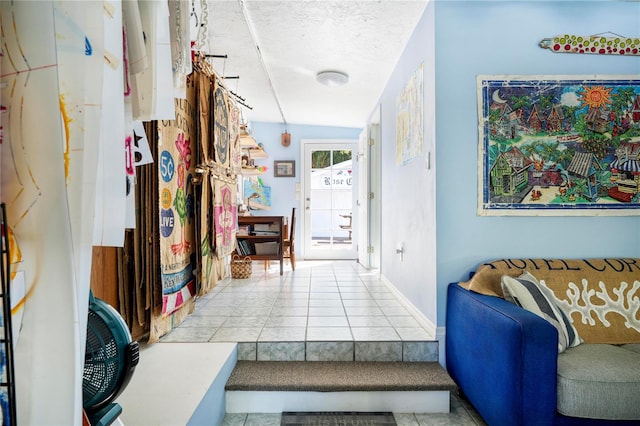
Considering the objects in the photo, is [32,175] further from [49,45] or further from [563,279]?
[563,279]

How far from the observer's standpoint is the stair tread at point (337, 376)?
1.66m

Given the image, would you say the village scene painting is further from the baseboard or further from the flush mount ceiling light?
the flush mount ceiling light

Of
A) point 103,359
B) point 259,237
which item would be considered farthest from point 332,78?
point 103,359

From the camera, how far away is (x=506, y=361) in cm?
133

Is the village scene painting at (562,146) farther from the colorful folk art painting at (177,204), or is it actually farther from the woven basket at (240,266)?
the woven basket at (240,266)

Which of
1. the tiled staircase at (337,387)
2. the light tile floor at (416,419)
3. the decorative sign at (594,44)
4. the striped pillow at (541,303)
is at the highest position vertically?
the decorative sign at (594,44)

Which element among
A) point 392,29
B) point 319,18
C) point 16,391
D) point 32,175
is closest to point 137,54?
point 32,175

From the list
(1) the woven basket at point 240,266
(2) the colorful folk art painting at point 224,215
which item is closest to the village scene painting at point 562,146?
(2) the colorful folk art painting at point 224,215

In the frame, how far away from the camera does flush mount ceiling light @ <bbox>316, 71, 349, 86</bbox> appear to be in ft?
10.7

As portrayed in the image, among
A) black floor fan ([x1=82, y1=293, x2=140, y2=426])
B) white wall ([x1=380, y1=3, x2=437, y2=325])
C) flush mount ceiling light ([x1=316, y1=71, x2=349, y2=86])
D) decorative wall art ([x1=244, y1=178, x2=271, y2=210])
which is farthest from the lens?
decorative wall art ([x1=244, y1=178, x2=271, y2=210])

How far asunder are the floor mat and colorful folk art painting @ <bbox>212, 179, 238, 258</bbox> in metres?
1.24

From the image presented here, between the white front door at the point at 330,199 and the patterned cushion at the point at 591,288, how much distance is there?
11.3 feet

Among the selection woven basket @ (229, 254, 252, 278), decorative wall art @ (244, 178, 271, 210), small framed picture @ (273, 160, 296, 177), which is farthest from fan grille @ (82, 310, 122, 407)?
small framed picture @ (273, 160, 296, 177)

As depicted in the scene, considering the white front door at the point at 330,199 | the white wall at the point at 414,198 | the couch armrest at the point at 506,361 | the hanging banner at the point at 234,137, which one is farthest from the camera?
the white front door at the point at 330,199
